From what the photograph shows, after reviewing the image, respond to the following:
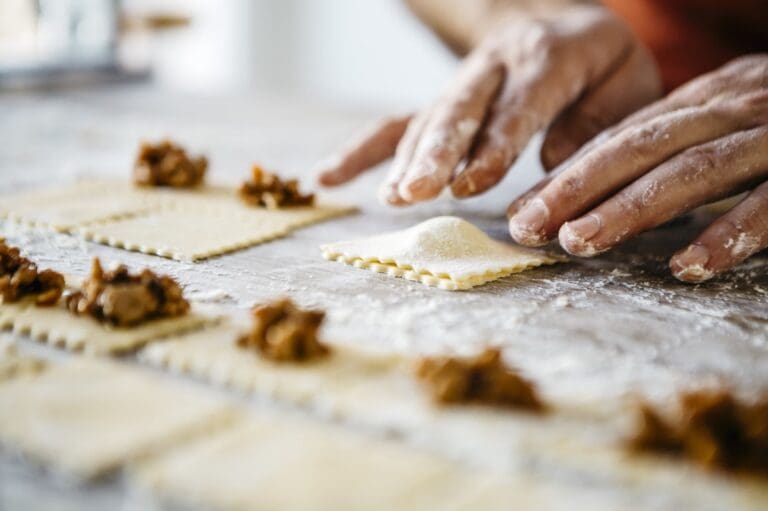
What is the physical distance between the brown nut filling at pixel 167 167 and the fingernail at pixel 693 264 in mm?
1168

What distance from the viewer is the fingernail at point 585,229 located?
1.31 meters

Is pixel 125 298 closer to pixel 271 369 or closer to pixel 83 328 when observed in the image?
pixel 83 328

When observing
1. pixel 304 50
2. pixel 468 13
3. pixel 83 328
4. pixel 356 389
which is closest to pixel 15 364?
pixel 83 328

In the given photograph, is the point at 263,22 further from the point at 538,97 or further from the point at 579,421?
the point at 579,421

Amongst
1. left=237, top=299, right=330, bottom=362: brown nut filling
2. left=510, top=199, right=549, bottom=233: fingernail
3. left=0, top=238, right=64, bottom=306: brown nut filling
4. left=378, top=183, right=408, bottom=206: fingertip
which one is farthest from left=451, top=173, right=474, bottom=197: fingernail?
left=0, top=238, right=64, bottom=306: brown nut filling

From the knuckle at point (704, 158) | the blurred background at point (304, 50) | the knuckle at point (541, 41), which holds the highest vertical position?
the knuckle at point (541, 41)

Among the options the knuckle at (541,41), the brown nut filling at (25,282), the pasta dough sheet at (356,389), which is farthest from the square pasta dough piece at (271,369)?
the knuckle at (541,41)

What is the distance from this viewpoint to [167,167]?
190cm

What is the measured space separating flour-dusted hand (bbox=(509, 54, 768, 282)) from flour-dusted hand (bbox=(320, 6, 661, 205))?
211 mm

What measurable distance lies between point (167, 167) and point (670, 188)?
1.17m

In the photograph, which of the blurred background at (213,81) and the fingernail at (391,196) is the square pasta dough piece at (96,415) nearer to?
the fingernail at (391,196)

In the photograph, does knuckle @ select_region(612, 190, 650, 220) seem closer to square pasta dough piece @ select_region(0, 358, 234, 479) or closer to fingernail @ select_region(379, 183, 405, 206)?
fingernail @ select_region(379, 183, 405, 206)

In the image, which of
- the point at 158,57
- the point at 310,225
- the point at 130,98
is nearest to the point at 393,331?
the point at 310,225

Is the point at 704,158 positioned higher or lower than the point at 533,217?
higher
